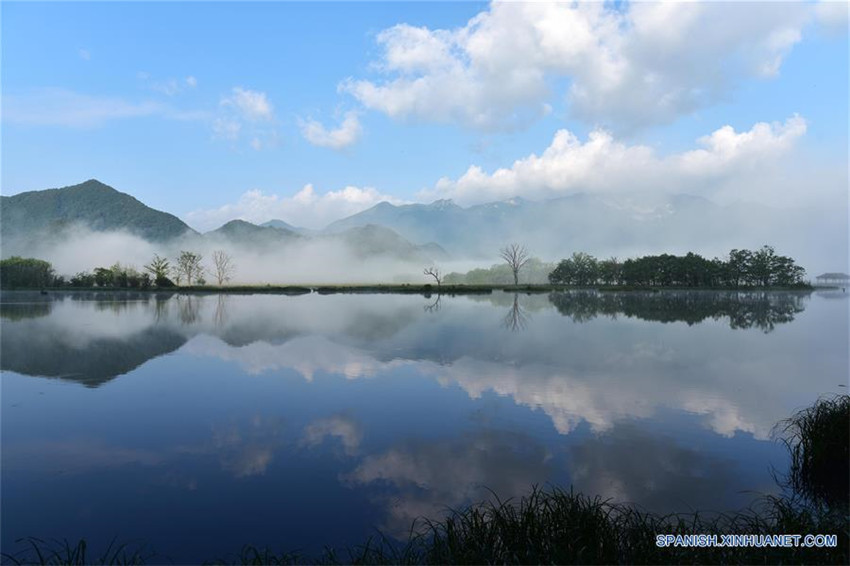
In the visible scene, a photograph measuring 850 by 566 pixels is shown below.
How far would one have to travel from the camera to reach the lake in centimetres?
713

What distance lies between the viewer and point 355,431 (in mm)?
10625

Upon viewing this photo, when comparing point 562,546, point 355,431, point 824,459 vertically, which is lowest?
point 355,431

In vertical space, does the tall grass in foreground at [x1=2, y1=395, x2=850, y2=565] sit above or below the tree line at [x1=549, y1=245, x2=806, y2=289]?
below

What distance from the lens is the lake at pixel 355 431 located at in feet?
23.4

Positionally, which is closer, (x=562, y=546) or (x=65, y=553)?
(x=562, y=546)

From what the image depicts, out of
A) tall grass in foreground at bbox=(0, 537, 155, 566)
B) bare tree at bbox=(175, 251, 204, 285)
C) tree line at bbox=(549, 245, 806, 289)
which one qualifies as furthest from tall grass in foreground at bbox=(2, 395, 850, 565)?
bare tree at bbox=(175, 251, 204, 285)

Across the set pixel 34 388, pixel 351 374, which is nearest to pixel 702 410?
pixel 351 374

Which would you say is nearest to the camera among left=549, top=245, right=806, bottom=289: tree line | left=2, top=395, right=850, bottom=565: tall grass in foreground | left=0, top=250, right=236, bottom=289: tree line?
left=2, top=395, right=850, bottom=565: tall grass in foreground

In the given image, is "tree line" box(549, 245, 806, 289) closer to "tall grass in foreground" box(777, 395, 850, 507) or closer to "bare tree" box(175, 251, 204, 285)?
"bare tree" box(175, 251, 204, 285)

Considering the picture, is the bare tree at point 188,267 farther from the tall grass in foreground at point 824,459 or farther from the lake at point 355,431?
the tall grass in foreground at point 824,459

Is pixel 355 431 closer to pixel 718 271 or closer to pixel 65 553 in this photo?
pixel 65 553

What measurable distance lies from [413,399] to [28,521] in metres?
8.49

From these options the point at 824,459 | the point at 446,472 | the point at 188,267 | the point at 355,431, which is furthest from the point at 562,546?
the point at 188,267

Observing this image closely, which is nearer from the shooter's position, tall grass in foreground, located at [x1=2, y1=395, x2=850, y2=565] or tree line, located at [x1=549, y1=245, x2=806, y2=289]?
tall grass in foreground, located at [x1=2, y1=395, x2=850, y2=565]
